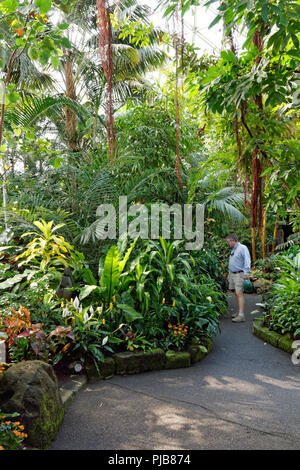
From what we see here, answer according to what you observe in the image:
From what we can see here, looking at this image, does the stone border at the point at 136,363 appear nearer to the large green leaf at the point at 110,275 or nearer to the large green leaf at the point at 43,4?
the large green leaf at the point at 110,275

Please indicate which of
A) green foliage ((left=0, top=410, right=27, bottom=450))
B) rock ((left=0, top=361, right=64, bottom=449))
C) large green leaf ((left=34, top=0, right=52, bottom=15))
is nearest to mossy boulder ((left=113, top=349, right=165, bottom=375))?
rock ((left=0, top=361, right=64, bottom=449))

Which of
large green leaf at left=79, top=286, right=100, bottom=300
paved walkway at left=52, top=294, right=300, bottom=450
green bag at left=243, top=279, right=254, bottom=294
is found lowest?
paved walkway at left=52, top=294, right=300, bottom=450

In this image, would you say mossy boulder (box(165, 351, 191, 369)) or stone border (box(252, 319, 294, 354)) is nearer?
mossy boulder (box(165, 351, 191, 369))

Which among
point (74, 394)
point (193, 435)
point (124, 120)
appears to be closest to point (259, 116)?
point (193, 435)

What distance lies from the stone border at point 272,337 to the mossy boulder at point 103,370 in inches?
86.6

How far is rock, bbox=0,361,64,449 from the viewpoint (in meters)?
2.35

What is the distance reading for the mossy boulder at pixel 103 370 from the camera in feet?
11.4

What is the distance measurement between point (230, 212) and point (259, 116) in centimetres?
483

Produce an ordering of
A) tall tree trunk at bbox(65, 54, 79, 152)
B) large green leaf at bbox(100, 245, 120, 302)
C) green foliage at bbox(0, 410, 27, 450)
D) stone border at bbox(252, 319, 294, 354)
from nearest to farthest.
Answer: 1. green foliage at bbox(0, 410, 27, 450)
2. large green leaf at bbox(100, 245, 120, 302)
3. stone border at bbox(252, 319, 294, 354)
4. tall tree trunk at bbox(65, 54, 79, 152)

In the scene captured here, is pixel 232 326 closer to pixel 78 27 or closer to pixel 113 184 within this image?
pixel 113 184

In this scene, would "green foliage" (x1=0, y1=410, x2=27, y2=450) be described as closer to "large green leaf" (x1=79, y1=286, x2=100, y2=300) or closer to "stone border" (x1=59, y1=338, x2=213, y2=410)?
"stone border" (x1=59, y1=338, x2=213, y2=410)

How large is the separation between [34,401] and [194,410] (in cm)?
129

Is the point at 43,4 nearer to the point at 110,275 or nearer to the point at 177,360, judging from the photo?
the point at 110,275

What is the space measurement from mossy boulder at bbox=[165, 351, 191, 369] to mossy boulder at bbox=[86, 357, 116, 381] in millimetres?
602
